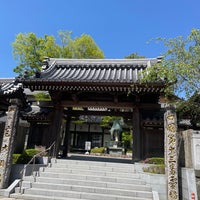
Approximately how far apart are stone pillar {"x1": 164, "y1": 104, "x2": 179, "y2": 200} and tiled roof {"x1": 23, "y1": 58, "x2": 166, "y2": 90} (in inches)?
94.7

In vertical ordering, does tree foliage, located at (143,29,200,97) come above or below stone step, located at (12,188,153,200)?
above

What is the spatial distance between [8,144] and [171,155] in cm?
680

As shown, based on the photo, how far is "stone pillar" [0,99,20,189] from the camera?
759 centimetres

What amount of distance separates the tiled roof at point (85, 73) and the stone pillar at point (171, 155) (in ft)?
7.89

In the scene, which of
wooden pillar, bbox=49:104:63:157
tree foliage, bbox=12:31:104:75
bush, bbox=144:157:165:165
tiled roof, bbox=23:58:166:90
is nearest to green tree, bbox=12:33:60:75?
tree foliage, bbox=12:31:104:75

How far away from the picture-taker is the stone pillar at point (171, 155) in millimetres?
6741

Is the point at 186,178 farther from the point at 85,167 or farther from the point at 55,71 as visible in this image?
the point at 55,71

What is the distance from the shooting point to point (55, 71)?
40.8 ft

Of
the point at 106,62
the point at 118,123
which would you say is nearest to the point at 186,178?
the point at 106,62

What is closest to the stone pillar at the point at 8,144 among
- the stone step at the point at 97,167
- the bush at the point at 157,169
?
the stone step at the point at 97,167

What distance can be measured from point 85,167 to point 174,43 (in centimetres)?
692

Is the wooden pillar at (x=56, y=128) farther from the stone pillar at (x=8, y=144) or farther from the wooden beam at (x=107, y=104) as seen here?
the stone pillar at (x=8, y=144)

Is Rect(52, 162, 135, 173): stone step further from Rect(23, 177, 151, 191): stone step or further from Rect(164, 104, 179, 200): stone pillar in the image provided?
Rect(164, 104, 179, 200): stone pillar

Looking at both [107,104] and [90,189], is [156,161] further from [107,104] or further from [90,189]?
[107,104]
